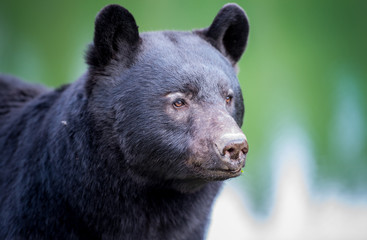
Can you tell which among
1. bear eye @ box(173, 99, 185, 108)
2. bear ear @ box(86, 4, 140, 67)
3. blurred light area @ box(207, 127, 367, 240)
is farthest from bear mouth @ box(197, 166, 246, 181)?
blurred light area @ box(207, 127, 367, 240)

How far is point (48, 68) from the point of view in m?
9.25

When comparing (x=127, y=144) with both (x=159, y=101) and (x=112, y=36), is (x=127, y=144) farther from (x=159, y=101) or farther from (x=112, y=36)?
(x=112, y=36)

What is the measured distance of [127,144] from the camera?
3.33m

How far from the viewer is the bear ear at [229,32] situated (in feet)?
12.6

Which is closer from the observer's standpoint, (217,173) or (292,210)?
(217,173)

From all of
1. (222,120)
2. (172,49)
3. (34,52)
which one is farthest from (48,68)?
(222,120)

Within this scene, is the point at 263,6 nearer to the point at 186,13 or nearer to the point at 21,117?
the point at 186,13

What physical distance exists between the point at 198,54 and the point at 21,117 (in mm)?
1635

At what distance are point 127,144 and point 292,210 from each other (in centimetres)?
Answer: 581

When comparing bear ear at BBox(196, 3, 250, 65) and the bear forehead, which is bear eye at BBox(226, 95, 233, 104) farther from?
bear ear at BBox(196, 3, 250, 65)

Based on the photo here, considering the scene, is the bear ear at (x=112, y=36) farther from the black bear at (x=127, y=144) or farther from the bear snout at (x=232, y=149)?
the bear snout at (x=232, y=149)

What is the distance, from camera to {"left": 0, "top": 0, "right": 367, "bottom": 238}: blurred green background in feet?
29.2

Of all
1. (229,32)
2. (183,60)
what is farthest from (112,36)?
(229,32)

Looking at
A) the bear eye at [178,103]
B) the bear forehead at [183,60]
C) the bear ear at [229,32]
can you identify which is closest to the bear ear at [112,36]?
the bear forehead at [183,60]
